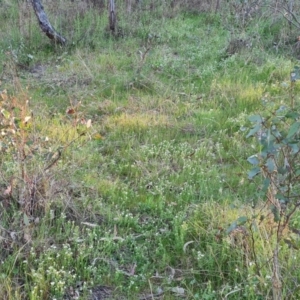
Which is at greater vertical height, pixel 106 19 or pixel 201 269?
pixel 106 19

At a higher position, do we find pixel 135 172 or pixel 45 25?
pixel 45 25

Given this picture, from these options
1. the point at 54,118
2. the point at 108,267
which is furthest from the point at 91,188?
the point at 54,118

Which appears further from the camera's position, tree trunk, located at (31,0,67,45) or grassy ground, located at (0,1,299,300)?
tree trunk, located at (31,0,67,45)

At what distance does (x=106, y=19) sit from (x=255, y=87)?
4216mm

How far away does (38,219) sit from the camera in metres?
3.41

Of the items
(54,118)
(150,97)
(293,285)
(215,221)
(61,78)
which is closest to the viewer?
(293,285)

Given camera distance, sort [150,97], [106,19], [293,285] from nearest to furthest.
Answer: [293,285] < [150,97] < [106,19]

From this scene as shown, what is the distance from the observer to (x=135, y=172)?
15.0 ft

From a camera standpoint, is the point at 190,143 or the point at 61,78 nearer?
the point at 190,143

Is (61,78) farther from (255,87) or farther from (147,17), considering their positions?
(147,17)

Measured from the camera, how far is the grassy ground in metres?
3.14

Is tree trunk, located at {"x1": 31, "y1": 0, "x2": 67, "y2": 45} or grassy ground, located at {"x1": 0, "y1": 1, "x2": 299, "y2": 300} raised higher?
tree trunk, located at {"x1": 31, "y1": 0, "x2": 67, "y2": 45}

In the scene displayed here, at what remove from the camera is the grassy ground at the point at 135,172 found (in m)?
3.14

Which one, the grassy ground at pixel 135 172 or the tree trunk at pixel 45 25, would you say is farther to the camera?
the tree trunk at pixel 45 25
